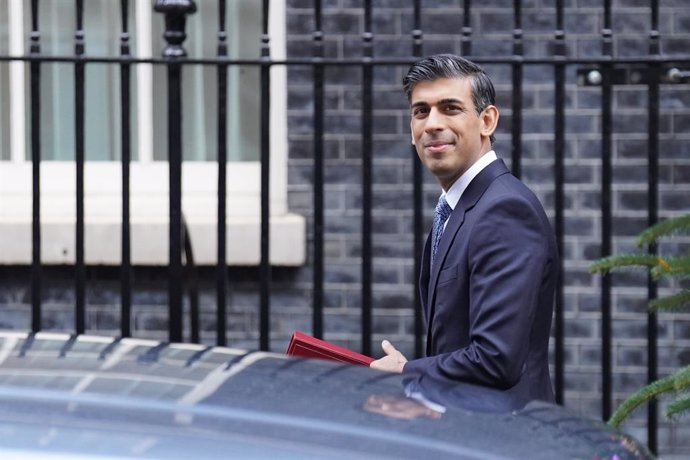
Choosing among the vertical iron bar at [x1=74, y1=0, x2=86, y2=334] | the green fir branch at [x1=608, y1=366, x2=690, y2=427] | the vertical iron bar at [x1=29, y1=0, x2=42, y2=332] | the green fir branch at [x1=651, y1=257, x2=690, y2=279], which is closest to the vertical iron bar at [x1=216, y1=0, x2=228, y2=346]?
the vertical iron bar at [x1=74, y1=0, x2=86, y2=334]

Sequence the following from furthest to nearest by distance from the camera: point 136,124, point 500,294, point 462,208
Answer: point 136,124 < point 462,208 < point 500,294

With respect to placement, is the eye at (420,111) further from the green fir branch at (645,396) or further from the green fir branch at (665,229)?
the green fir branch at (645,396)

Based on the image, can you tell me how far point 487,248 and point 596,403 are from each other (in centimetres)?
341

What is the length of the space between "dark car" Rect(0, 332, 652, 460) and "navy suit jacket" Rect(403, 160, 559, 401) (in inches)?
14.2

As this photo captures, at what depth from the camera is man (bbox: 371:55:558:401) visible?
9.97 feet

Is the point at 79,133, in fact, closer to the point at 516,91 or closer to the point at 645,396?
the point at 516,91

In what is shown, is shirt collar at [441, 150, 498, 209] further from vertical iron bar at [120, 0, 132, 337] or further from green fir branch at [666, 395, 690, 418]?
vertical iron bar at [120, 0, 132, 337]

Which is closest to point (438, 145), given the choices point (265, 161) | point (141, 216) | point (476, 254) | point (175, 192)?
point (476, 254)

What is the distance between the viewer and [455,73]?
10.7ft

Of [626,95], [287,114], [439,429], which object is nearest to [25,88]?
[287,114]

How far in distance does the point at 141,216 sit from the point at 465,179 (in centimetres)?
342

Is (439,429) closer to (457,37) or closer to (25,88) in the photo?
(457,37)

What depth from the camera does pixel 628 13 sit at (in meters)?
6.27

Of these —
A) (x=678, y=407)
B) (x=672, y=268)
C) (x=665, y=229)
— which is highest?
(x=665, y=229)
